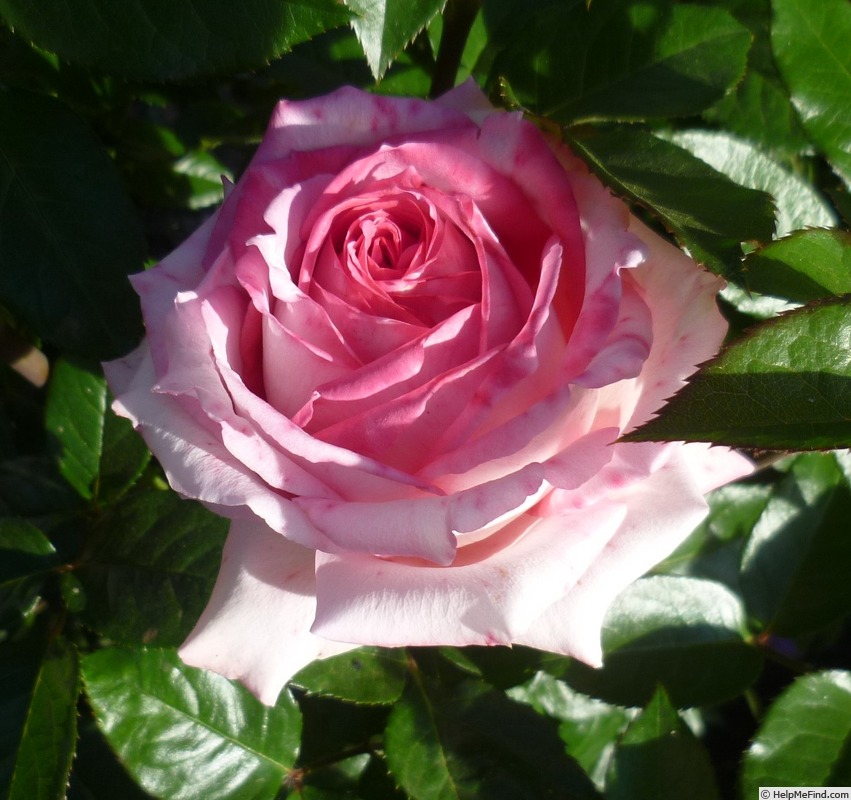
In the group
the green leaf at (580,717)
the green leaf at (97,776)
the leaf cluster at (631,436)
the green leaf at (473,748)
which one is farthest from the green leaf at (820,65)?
the green leaf at (97,776)

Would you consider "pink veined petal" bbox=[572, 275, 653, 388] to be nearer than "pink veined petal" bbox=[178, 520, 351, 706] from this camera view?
Yes

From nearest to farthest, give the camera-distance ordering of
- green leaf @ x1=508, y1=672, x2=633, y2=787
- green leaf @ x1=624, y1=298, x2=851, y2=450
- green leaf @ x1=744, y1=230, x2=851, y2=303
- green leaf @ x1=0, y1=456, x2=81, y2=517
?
green leaf @ x1=624, y1=298, x2=851, y2=450
green leaf @ x1=744, y1=230, x2=851, y2=303
green leaf @ x1=0, y1=456, x2=81, y2=517
green leaf @ x1=508, y1=672, x2=633, y2=787

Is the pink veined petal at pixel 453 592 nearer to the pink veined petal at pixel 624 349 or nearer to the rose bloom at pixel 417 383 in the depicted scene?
the rose bloom at pixel 417 383

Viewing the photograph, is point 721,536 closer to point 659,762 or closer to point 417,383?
point 659,762

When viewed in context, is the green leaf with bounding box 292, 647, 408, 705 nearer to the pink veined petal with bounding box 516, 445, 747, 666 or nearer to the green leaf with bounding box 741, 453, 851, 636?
the pink veined petal with bounding box 516, 445, 747, 666

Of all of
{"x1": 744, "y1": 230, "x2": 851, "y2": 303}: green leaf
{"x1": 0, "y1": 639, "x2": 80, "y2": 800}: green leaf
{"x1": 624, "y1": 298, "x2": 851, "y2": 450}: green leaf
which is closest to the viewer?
{"x1": 624, "y1": 298, "x2": 851, "y2": 450}: green leaf

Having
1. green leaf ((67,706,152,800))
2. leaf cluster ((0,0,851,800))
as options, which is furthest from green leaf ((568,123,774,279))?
green leaf ((67,706,152,800))

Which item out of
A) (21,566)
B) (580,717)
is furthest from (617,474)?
(580,717)
